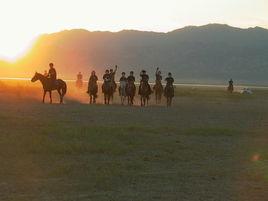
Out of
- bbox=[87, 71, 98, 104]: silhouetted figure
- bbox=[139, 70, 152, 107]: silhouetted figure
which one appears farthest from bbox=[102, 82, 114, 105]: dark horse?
bbox=[139, 70, 152, 107]: silhouetted figure

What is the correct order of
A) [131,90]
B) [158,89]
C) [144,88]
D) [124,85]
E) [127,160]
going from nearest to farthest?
[127,160] < [144,88] < [131,90] < [124,85] < [158,89]

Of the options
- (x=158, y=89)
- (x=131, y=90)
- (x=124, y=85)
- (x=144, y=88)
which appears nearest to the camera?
(x=144, y=88)

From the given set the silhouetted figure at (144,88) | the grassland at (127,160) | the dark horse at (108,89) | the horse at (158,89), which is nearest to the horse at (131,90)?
the silhouetted figure at (144,88)

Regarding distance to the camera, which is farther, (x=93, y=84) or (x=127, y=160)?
(x=93, y=84)

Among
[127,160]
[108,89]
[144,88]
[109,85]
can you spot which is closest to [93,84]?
[108,89]

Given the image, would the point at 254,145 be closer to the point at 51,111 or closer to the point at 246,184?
the point at 246,184

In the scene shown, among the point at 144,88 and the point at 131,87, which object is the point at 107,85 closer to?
the point at 131,87

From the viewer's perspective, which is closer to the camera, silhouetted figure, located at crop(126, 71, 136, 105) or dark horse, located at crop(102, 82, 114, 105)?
dark horse, located at crop(102, 82, 114, 105)

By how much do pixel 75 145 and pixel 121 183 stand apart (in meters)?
4.80

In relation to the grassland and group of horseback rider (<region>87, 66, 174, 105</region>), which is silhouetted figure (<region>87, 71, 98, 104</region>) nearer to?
group of horseback rider (<region>87, 66, 174, 105</region>)

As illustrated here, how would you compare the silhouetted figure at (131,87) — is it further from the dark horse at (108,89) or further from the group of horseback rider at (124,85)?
the dark horse at (108,89)

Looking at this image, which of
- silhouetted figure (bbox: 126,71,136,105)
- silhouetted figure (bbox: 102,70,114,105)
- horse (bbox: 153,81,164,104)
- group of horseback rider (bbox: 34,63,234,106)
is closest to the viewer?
group of horseback rider (bbox: 34,63,234,106)

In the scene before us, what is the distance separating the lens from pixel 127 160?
15703 millimetres

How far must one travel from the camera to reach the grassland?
11.9m
